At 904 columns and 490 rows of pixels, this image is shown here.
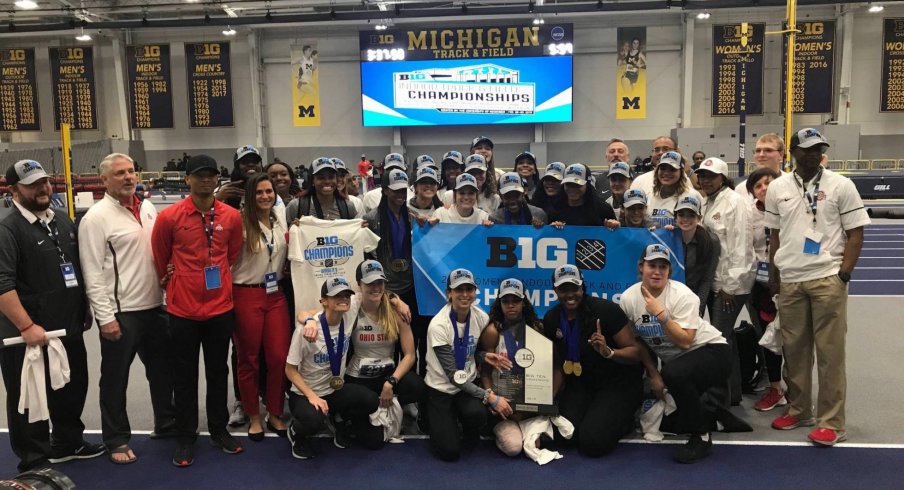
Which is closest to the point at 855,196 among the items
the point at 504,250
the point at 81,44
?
the point at 504,250

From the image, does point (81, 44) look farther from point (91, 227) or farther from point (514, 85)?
point (91, 227)

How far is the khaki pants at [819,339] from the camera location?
15.5 feet

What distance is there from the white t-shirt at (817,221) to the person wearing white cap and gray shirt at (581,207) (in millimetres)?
1421

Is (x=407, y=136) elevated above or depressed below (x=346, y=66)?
below

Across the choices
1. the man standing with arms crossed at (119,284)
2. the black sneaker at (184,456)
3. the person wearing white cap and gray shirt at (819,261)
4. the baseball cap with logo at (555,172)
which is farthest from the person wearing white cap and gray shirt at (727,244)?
the man standing with arms crossed at (119,284)

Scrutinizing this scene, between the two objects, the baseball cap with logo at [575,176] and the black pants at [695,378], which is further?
the baseball cap with logo at [575,176]

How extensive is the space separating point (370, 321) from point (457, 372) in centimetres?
81

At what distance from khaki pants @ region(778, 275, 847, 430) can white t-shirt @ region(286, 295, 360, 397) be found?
3469mm

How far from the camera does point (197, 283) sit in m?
4.57

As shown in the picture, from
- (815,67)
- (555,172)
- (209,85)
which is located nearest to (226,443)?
(555,172)

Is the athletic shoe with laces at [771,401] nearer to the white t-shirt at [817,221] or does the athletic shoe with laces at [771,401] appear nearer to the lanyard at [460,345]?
the white t-shirt at [817,221]

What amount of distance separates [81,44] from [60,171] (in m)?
8.22

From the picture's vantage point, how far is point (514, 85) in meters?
24.9

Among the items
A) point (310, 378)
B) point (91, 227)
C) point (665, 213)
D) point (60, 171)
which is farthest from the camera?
point (60, 171)
